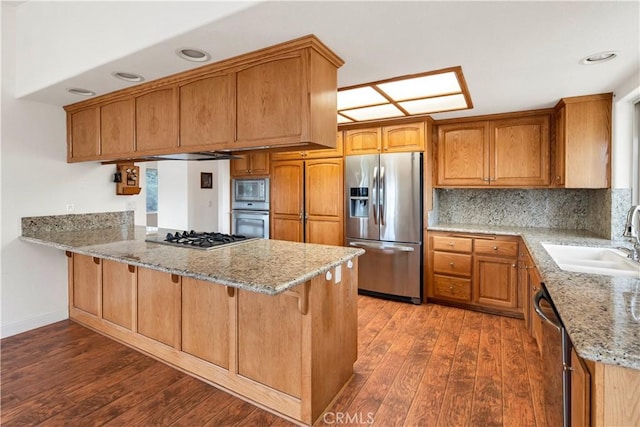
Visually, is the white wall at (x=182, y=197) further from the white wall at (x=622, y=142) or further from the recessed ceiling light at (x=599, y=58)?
the white wall at (x=622, y=142)

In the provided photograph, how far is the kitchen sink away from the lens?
203cm

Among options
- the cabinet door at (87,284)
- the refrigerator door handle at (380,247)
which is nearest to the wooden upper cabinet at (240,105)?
the cabinet door at (87,284)

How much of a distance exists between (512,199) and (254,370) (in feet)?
11.5

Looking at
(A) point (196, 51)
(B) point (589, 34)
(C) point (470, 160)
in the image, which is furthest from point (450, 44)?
(C) point (470, 160)

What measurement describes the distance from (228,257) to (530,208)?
3.51 metres

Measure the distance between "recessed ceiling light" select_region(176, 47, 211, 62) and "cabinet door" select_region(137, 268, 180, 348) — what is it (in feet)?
4.79

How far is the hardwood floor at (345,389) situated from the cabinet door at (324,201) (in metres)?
1.55

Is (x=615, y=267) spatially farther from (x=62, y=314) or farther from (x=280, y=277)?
(x=62, y=314)

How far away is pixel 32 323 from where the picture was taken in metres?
3.11

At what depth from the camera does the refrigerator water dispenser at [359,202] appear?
4.04 meters

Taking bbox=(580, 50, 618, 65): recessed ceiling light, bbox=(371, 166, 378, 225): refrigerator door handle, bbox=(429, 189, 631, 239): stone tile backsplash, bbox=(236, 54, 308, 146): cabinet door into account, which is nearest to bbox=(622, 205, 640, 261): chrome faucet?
bbox=(429, 189, 631, 239): stone tile backsplash

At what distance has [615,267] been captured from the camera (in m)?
2.22

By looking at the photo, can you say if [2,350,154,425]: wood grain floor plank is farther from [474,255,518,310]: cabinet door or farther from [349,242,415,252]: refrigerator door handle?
[474,255,518,310]: cabinet door

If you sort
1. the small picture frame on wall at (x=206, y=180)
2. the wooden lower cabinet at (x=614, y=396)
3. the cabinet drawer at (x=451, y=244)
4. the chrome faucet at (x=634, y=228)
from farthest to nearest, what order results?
1. the small picture frame on wall at (x=206, y=180)
2. the cabinet drawer at (x=451, y=244)
3. the chrome faucet at (x=634, y=228)
4. the wooden lower cabinet at (x=614, y=396)
